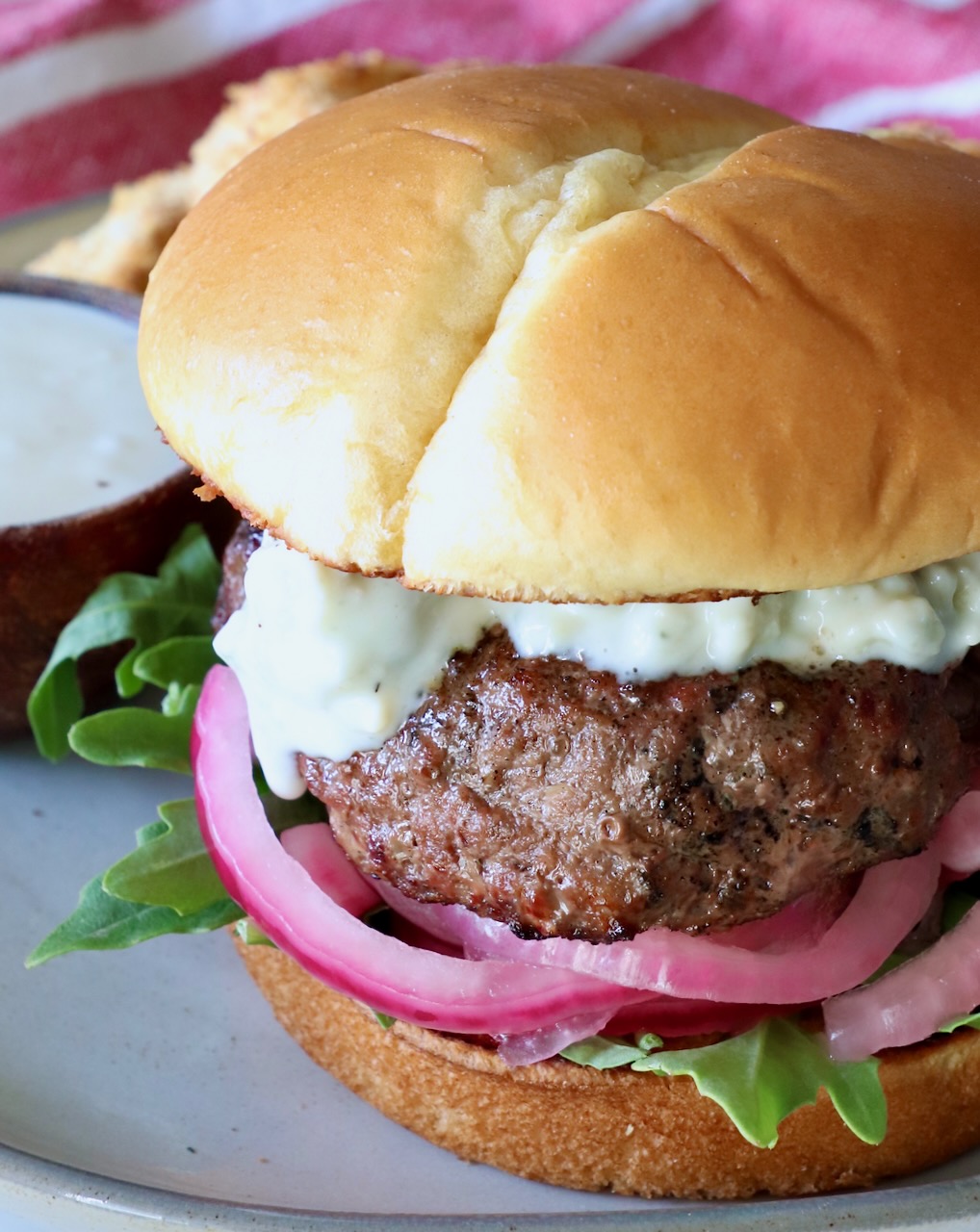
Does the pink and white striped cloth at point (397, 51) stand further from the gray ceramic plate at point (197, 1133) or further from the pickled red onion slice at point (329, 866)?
the pickled red onion slice at point (329, 866)

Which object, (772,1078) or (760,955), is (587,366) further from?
(772,1078)

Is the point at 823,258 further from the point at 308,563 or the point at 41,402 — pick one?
the point at 41,402

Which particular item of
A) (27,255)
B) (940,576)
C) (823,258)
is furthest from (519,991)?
(27,255)

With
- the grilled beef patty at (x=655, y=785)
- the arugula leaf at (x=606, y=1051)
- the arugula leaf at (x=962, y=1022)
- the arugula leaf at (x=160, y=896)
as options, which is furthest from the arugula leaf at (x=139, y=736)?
the arugula leaf at (x=962, y=1022)

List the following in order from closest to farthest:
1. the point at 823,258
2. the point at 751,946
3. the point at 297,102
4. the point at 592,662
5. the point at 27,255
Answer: the point at 823,258 < the point at 592,662 < the point at 751,946 < the point at 297,102 < the point at 27,255

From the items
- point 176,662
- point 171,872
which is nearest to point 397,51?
point 176,662

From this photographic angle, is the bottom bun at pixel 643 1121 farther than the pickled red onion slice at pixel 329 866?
No
